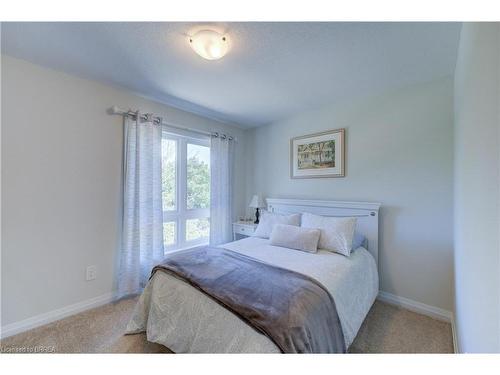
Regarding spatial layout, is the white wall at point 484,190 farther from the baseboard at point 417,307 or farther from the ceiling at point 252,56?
the baseboard at point 417,307

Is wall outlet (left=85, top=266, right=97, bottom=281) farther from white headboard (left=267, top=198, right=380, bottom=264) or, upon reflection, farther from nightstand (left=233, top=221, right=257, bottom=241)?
white headboard (left=267, top=198, right=380, bottom=264)

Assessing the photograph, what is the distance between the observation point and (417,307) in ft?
6.90

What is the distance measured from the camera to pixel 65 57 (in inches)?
68.1

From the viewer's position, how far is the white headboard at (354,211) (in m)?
2.30

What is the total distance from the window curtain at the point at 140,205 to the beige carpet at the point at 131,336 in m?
0.40

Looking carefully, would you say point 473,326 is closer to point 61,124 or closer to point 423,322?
point 423,322

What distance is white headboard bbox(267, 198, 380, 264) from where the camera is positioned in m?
2.30

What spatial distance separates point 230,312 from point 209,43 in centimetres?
171

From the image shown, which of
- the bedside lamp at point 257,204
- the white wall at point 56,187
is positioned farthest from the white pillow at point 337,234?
the white wall at point 56,187

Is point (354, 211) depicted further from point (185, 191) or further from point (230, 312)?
point (185, 191)

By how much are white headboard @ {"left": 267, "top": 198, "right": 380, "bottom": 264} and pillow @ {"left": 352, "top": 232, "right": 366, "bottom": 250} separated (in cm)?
5

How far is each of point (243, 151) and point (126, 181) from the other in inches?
76.7

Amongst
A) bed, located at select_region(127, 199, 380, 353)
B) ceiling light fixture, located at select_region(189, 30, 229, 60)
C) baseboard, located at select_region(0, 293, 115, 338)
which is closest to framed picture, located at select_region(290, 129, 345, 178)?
bed, located at select_region(127, 199, 380, 353)
